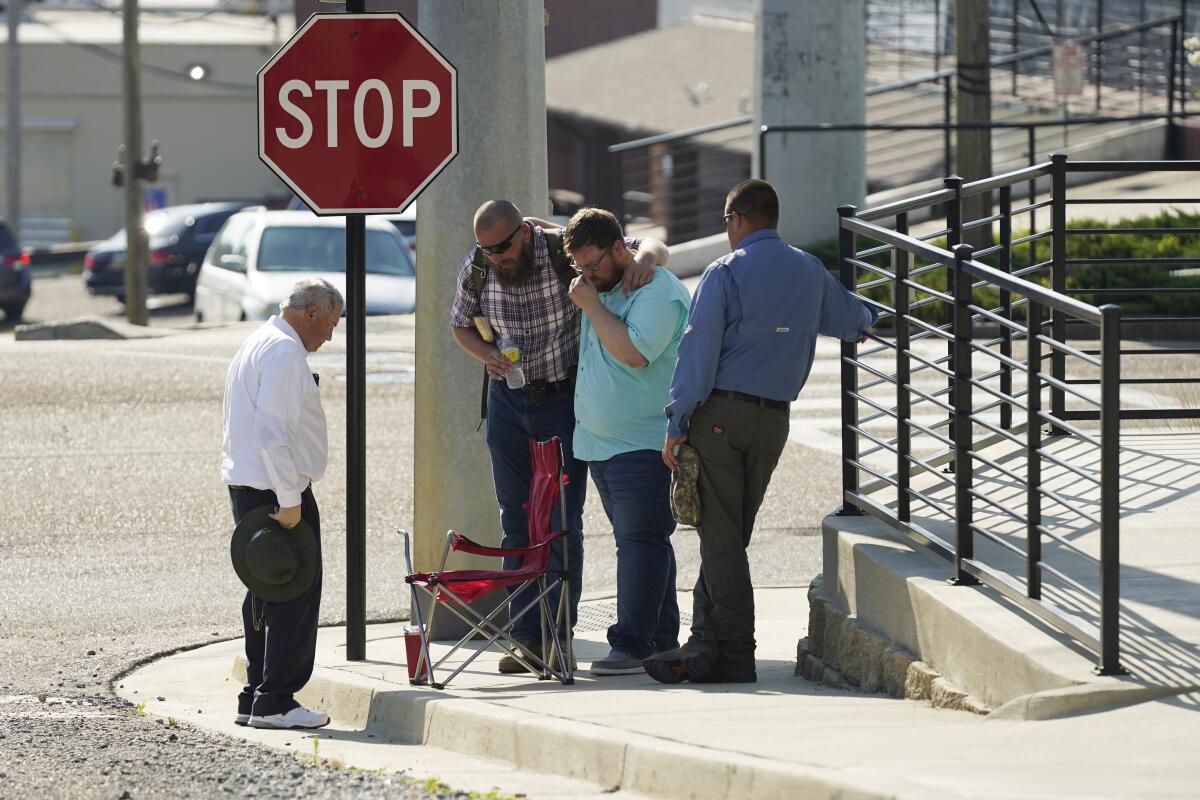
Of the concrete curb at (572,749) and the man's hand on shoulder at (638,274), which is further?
the man's hand on shoulder at (638,274)

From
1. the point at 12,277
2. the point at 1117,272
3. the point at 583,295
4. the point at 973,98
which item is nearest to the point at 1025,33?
Result: the point at 973,98

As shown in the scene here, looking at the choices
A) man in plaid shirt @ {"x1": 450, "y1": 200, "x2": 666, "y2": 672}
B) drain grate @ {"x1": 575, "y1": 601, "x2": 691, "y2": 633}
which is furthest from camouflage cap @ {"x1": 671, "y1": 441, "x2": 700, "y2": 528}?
drain grate @ {"x1": 575, "y1": 601, "x2": 691, "y2": 633}

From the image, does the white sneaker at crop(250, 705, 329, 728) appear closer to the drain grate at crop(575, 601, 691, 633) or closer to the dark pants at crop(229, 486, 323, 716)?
the dark pants at crop(229, 486, 323, 716)

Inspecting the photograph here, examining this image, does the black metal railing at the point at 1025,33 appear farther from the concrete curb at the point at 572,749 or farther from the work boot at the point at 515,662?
the concrete curb at the point at 572,749

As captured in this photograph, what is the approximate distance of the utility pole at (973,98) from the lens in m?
18.1

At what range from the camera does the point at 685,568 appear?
10094 mm

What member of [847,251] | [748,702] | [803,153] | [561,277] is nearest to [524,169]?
[561,277]

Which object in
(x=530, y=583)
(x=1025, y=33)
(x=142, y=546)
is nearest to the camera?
(x=530, y=583)

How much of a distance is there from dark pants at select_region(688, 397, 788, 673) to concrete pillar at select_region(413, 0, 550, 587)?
56.5 inches

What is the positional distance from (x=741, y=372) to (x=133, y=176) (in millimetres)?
22851

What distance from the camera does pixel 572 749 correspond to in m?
5.66

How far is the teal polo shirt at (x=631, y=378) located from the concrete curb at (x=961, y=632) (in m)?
0.90

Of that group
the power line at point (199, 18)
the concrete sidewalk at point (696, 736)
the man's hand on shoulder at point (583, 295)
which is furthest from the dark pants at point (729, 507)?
the power line at point (199, 18)

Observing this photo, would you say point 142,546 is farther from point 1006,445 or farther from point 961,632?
point 961,632
